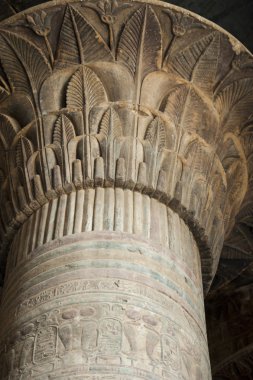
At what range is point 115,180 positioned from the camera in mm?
4051

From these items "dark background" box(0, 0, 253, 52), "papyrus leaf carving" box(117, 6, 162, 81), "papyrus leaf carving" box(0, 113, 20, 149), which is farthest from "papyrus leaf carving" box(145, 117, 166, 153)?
"dark background" box(0, 0, 253, 52)

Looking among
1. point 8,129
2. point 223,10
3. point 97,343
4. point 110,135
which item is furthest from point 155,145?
point 223,10

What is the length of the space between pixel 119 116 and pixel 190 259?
34.6 inches

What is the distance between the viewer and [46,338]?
337 cm

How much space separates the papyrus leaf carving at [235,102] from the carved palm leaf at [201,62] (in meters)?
0.10

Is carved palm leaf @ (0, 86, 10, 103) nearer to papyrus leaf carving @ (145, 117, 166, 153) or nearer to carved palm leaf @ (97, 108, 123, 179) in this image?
carved palm leaf @ (97, 108, 123, 179)

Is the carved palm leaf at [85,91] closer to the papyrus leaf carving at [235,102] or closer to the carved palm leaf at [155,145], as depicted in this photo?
the carved palm leaf at [155,145]

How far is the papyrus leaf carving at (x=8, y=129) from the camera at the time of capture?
448cm

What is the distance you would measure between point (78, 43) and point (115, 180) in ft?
2.91

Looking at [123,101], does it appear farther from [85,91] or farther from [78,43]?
[78,43]

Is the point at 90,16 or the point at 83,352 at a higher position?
the point at 90,16

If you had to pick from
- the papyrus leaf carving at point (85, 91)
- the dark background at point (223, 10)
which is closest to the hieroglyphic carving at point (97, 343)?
the papyrus leaf carving at point (85, 91)

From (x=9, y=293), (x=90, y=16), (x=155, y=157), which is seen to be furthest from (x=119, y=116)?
(x=9, y=293)

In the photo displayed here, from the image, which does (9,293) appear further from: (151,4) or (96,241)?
(151,4)
